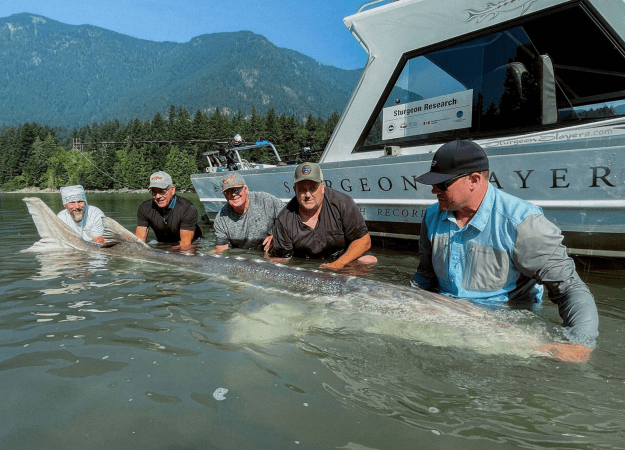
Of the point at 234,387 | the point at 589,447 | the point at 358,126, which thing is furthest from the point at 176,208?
the point at 589,447

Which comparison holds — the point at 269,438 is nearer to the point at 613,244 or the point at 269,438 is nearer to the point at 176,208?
the point at 613,244

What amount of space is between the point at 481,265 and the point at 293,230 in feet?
9.93

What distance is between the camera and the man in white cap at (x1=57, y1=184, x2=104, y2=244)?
687 cm

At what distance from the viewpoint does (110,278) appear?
4957 mm

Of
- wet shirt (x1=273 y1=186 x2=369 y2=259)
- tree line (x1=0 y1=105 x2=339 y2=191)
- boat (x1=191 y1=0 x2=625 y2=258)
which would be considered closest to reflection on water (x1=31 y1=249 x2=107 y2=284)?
wet shirt (x1=273 y1=186 x2=369 y2=259)

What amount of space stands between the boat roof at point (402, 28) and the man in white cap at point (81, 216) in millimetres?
3859

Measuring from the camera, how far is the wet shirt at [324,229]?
5.53 metres

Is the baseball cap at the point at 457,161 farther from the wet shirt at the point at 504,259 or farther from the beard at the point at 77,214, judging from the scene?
the beard at the point at 77,214

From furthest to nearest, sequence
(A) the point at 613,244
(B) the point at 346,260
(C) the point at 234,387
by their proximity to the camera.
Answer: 1. (B) the point at 346,260
2. (A) the point at 613,244
3. (C) the point at 234,387

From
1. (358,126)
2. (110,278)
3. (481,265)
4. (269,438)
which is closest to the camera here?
(269,438)

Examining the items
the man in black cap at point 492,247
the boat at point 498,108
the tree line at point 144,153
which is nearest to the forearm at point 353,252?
the boat at point 498,108

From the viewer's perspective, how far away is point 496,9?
17.1 ft

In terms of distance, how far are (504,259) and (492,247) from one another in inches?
4.4

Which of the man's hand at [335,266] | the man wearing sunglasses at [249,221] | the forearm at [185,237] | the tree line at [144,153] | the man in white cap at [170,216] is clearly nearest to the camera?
the man's hand at [335,266]
